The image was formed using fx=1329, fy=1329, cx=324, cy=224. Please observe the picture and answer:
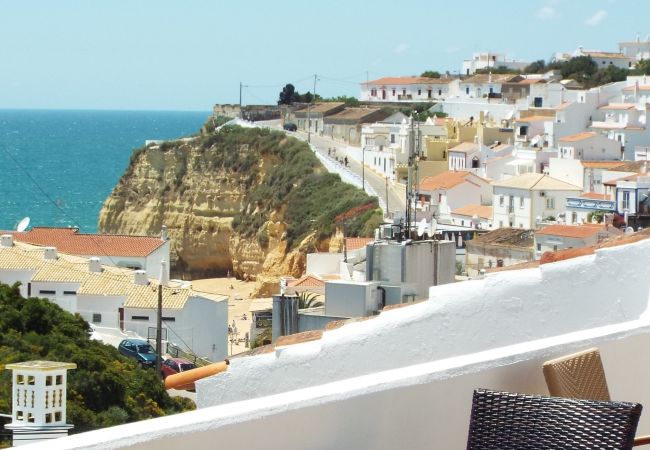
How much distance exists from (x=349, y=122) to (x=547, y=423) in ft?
262

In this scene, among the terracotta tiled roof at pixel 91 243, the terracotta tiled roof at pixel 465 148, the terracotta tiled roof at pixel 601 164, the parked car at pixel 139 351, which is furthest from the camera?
the terracotta tiled roof at pixel 465 148

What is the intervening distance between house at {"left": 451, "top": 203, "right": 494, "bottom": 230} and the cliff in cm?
402

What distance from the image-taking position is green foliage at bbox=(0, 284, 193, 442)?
12738mm

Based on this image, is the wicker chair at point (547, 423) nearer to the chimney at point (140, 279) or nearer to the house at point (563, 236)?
the chimney at point (140, 279)

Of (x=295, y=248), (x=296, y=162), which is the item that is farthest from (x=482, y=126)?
(x=295, y=248)

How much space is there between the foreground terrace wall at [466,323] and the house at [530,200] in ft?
150

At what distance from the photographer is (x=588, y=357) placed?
4879mm

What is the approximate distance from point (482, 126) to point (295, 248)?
1836 cm

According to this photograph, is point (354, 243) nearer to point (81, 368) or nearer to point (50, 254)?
point (50, 254)

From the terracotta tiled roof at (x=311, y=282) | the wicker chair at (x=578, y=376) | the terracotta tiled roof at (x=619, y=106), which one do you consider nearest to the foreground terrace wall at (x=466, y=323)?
the wicker chair at (x=578, y=376)

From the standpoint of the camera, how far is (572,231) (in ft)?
128

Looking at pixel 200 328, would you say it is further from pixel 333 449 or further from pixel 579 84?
pixel 579 84

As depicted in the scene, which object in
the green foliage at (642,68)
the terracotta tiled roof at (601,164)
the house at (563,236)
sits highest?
the green foliage at (642,68)

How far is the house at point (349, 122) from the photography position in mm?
82062
